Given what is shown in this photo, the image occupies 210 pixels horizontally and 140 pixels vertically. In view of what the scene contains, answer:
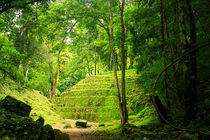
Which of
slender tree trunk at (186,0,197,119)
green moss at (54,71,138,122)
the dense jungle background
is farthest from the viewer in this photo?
green moss at (54,71,138,122)

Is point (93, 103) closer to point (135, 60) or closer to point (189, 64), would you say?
point (135, 60)

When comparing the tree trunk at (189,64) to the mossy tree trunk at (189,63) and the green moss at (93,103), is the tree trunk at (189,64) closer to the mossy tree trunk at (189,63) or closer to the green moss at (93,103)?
the mossy tree trunk at (189,63)

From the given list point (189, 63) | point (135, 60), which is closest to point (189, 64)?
point (189, 63)

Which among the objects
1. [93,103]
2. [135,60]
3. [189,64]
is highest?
[135,60]

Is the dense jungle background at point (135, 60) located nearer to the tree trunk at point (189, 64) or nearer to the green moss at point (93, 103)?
the tree trunk at point (189, 64)

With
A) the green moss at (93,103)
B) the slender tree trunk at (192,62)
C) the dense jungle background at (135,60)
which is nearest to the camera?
the slender tree trunk at (192,62)

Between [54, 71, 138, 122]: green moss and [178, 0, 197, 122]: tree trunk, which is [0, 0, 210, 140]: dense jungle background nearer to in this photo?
[178, 0, 197, 122]: tree trunk

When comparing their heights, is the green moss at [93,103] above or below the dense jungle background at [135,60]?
below

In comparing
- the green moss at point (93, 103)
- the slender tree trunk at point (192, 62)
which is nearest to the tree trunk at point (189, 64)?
the slender tree trunk at point (192, 62)

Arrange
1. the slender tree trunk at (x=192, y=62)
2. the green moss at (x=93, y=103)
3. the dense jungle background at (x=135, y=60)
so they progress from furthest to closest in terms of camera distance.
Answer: the green moss at (x=93, y=103) → the dense jungle background at (x=135, y=60) → the slender tree trunk at (x=192, y=62)

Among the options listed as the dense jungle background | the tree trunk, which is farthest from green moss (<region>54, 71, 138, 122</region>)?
the tree trunk

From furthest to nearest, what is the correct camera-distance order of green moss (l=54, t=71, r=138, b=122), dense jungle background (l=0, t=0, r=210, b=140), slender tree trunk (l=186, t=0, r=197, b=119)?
green moss (l=54, t=71, r=138, b=122), dense jungle background (l=0, t=0, r=210, b=140), slender tree trunk (l=186, t=0, r=197, b=119)

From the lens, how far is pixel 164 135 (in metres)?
3.47

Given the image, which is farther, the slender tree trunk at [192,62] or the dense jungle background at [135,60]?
the dense jungle background at [135,60]
